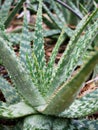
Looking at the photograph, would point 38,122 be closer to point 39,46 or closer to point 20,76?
point 20,76

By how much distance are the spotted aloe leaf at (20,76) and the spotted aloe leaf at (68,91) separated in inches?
2.0

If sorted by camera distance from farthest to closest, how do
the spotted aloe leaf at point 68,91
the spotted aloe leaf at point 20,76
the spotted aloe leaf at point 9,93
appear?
the spotted aloe leaf at point 9,93 < the spotted aloe leaf at point 20,76 < the spotted aloe leaf at point 68,91

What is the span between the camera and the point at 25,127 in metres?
0.94

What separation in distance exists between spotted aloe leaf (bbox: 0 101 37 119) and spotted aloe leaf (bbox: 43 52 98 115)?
0.19ft

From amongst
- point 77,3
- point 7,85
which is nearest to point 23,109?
point 7,85

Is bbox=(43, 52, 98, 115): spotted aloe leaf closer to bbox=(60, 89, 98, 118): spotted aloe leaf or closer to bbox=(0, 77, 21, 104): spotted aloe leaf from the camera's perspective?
bbox=(60, 89, 98, 118): spotted aloe leaf

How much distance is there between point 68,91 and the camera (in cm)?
81

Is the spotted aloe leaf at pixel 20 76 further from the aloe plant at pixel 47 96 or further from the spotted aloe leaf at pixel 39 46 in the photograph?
the spotted aloe leaf at pixel 39 46

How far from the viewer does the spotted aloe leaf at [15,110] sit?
92cm

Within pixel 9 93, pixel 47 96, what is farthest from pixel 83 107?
pixel 9 93

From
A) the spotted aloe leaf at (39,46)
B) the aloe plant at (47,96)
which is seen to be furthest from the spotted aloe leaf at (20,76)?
the spotted aloe leaf at (39,46)

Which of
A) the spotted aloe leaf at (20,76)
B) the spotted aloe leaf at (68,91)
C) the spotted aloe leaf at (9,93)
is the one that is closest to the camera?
the spotted aloe leaf at (68,91)

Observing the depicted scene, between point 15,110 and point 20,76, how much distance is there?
0.35 feet

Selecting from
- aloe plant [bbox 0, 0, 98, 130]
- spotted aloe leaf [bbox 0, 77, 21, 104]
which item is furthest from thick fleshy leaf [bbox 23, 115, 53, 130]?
spotted aloe leaf [bbox 0, 77, 21, 104]
